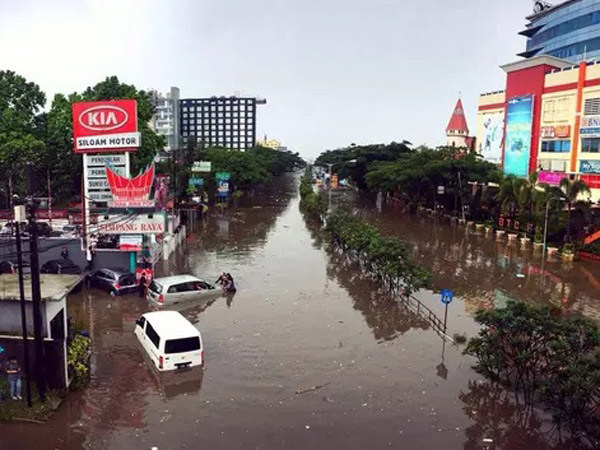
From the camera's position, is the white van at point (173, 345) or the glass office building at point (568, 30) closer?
the white van at point (173, 345)

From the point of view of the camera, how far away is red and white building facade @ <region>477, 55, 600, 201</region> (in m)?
42.4

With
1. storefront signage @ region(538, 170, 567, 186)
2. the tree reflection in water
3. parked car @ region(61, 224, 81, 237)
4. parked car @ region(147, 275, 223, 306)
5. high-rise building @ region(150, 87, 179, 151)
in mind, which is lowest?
the tree reflection in water

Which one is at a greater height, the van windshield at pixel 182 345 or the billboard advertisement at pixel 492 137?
the billboard advertisement at pixel 492 137

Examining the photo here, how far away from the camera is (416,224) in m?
49.1

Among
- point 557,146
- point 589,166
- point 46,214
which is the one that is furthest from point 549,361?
point 557,146

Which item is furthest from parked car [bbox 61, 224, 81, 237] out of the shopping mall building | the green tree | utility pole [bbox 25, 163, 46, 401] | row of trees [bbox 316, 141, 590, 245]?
the shopping mall building

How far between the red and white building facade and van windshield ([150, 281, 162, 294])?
33.1 meters

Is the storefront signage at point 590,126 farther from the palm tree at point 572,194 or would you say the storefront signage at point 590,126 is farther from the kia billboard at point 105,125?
the kia billboard at point 105,125

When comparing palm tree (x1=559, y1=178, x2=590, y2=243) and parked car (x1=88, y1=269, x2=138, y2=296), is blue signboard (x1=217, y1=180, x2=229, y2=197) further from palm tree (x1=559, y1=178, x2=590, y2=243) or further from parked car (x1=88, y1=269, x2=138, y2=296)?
parked car (x1=88, y1=269, x2=138, y2=296)

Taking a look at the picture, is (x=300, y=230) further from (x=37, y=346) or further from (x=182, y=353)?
(x=37, y=346)

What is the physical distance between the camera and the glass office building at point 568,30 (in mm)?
70000

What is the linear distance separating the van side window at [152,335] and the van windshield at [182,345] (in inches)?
18.5

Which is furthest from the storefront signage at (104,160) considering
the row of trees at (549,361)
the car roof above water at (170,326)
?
the row of trees at (549,361)

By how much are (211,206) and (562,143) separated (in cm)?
3478
